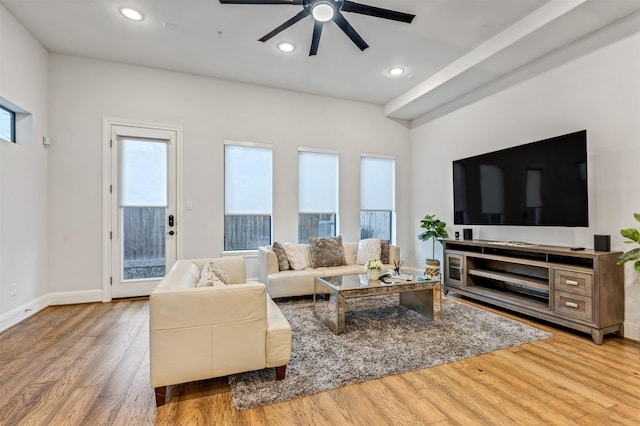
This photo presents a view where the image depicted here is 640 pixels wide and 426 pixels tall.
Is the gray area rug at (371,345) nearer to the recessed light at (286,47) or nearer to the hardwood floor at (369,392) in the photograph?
the hardwood floor at (369,392)

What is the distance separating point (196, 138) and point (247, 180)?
0.96 meters

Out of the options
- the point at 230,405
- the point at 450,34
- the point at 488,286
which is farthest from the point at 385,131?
the point at 230,405

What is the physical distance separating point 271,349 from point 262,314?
255 millimetres

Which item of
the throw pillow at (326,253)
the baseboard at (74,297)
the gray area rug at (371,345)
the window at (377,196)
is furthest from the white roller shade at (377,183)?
the baseboard at (74,297)

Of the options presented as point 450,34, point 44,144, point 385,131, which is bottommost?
point 44,144

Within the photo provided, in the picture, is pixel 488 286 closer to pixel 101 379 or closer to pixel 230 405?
pixel 230 405

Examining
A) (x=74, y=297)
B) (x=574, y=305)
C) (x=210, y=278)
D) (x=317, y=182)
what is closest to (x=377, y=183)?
(x=317, y=182)

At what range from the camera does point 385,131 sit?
5777 millimetres

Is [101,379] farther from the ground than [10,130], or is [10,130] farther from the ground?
[10,130]

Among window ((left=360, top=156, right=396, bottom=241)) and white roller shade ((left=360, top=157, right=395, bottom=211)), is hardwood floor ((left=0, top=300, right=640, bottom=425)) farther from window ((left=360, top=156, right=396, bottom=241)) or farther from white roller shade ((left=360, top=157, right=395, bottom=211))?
white roller shade ((left=360, top=157, right=395, bottom=211))

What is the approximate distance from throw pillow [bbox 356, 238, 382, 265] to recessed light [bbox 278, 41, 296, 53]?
2.84 m

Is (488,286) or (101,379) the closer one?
(101,379)

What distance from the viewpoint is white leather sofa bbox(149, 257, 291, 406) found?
5.76ft

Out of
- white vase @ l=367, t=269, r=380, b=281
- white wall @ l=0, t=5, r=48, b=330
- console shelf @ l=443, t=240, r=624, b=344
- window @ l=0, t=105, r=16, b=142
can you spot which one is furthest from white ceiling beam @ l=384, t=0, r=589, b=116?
window @ l=0, t=105, r=16, b=142
